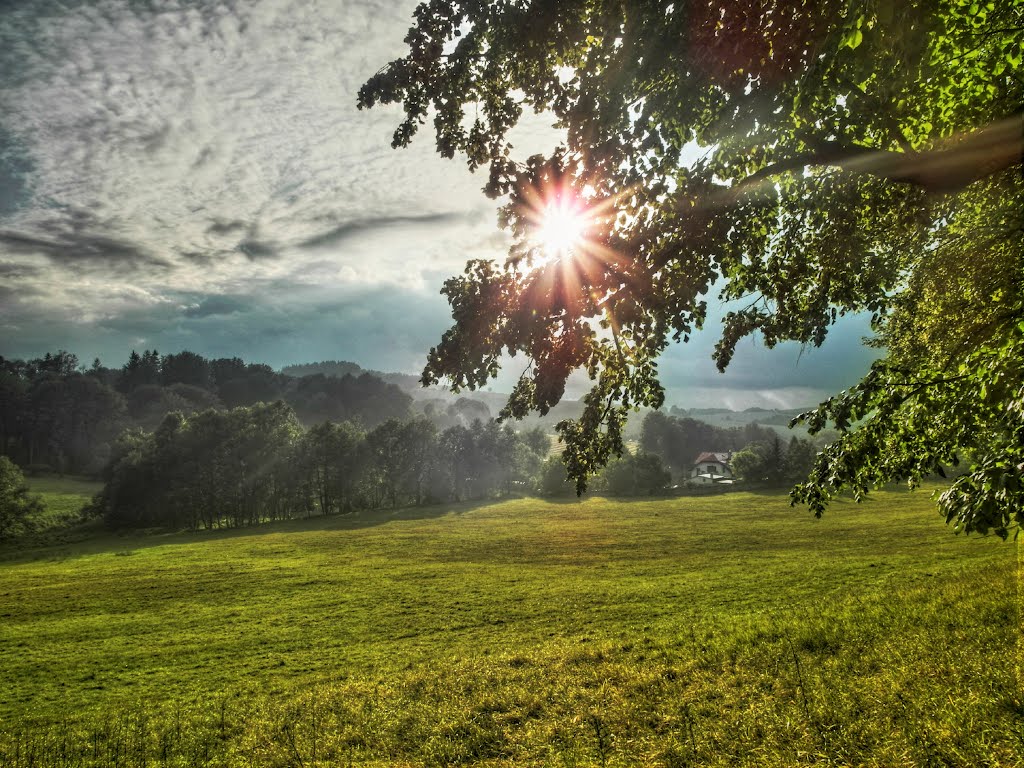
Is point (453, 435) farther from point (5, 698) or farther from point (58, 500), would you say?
point (5, 698)

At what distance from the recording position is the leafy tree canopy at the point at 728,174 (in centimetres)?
681

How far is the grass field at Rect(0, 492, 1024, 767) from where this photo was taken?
33.7 feet

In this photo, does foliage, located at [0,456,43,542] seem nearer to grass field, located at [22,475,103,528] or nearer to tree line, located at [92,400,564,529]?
grass field, located at [22,475,103,528]

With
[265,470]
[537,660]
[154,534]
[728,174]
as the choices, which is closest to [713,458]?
[265,470]

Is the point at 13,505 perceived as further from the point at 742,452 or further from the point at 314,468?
the point at 742,452

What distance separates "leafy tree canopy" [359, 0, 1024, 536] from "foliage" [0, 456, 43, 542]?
352 ft

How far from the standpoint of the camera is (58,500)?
111750 mm

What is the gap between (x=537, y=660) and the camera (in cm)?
1825

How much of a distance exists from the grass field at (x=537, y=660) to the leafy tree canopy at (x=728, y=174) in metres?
4.79

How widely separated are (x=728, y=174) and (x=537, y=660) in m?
16.3

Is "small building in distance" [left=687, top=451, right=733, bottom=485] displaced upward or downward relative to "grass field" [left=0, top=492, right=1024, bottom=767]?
downward

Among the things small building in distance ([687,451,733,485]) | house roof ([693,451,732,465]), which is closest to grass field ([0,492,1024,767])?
small building in distance ([687,451,733,485])

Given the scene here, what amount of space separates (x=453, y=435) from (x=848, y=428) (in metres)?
123

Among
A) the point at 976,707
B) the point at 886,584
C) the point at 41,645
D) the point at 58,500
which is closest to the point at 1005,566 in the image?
the point at 886,584
